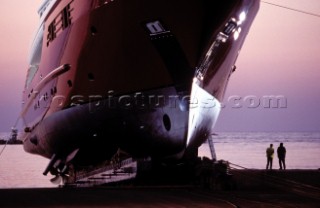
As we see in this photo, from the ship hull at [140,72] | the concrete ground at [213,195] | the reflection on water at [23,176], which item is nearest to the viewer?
the concrete ground at [213,195]

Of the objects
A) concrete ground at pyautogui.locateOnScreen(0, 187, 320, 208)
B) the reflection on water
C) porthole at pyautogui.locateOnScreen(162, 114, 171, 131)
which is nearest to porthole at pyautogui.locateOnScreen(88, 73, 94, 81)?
porthole at pyautogui.locateOnScreen(162, 114, 171, 131)

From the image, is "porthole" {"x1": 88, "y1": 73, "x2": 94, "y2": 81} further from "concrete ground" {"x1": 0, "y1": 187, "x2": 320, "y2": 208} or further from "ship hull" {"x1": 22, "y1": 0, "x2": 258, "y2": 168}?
"concrete ground" {"x1": 0, "y1": 187, "x2": 320, "y2": 208}

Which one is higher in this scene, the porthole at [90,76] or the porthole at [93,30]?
the porthole at [93,30]

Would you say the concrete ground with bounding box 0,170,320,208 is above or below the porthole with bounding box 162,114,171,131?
below

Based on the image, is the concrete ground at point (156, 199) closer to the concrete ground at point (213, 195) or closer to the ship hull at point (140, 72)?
the concrete ground at point (213, 195)

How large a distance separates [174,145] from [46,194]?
3.75 m

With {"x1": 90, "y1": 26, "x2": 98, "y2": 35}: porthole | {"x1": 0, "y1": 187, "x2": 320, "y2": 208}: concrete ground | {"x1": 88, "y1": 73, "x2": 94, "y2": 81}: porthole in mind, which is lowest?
{"x1": 0, "y1": 187, "x2": 320, "y2": 208}: concrete ground

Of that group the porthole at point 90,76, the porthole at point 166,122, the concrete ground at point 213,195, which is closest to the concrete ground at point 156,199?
the concrete ground at point 213,195

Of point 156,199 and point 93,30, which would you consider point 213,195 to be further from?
point 93,30

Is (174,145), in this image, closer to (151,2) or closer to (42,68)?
(151,2)

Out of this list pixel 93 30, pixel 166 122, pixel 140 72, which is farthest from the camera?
pixel 93 30

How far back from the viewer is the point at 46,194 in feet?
45.9

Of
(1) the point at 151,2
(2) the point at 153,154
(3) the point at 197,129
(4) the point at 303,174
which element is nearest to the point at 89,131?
(2) the point at 153,154

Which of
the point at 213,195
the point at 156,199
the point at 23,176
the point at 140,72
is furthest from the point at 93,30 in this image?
the point at 23,176
